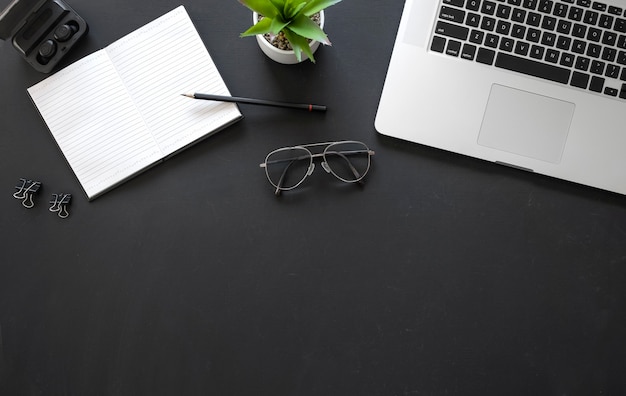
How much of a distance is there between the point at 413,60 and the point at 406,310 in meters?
0.38

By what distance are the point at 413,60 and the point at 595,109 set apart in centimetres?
28

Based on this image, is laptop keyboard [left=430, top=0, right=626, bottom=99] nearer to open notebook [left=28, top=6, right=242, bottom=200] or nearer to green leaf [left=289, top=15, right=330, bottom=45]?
green leaf [left=289, top=15, right=330, bottom=45]

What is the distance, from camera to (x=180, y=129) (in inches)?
37.7

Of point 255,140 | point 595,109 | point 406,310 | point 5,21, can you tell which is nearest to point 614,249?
point 595,109

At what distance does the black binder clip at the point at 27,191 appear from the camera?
96 centimetres

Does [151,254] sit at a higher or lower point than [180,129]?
lower

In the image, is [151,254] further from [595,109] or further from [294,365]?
[595,109]

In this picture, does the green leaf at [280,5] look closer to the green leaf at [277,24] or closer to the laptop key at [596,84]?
the green leaf at [277,24]

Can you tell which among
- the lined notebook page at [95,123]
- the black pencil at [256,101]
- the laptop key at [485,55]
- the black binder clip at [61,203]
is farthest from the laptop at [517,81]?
the black binder clip at [61,203]

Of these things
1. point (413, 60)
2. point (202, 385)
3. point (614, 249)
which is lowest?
point (202, 385)

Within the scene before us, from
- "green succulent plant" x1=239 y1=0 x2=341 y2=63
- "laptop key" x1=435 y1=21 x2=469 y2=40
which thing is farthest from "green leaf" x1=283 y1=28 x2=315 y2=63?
"laptop key" x1=435 y1=21 x2=469 y2=40

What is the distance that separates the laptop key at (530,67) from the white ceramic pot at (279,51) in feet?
0.91

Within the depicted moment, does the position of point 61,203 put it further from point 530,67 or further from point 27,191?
point 530,67

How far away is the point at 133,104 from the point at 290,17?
293mm
